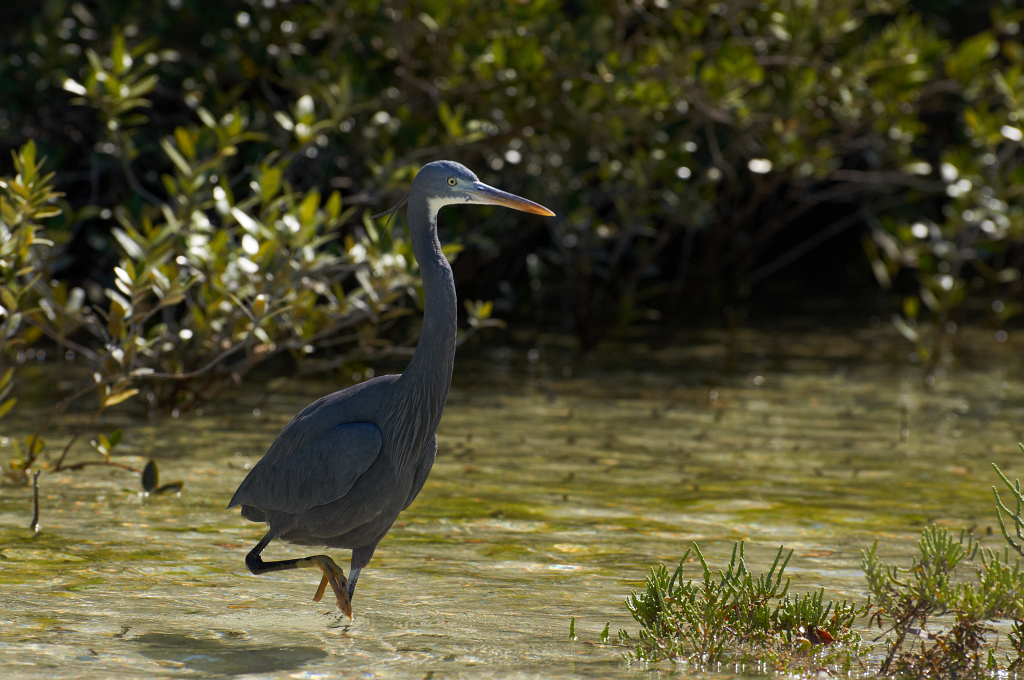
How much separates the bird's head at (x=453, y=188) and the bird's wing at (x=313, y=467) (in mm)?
866

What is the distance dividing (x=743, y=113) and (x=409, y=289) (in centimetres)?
379

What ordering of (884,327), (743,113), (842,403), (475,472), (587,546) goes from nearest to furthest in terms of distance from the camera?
(587,546), (475,472), (842,403), (743,113), (884,327)

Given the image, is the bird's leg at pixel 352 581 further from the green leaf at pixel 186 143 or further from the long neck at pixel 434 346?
the green leaf at pixel 186 143

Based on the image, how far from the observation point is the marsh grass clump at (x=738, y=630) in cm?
382

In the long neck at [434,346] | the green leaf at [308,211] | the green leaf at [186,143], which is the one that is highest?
the green leaf at [186,143]

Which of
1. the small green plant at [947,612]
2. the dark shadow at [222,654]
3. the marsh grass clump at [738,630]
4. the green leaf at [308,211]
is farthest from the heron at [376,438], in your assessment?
the green leaf at [308,211]

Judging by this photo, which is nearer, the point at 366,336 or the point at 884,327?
the point at 366,336

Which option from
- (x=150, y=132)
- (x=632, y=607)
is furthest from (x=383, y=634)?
(x=150, y=132)

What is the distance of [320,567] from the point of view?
420 cm

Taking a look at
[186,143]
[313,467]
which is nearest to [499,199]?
[313,467]

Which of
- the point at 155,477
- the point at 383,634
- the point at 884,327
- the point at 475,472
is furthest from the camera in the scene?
the point at 884,327

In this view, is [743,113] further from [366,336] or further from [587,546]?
[587,546]

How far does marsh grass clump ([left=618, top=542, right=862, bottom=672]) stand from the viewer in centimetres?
382

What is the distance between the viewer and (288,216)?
656cm
